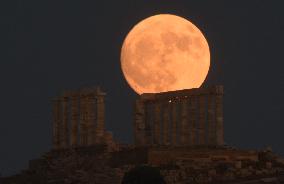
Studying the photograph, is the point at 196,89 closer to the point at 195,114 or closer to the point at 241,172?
the point at 195,114

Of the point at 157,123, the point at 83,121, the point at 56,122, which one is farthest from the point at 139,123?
the point at 56,122

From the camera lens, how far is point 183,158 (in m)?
88.5

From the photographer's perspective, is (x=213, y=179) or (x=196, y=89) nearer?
(x=213, y=179)

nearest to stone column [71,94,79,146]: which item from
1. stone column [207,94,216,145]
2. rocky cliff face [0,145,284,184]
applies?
rocky cliff face [0,145,284,184]

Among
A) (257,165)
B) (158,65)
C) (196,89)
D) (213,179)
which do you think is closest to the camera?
(213,179)

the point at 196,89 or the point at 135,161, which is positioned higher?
the point at 196,89

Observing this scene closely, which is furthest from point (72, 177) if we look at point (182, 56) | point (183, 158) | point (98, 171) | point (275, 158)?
point (182, 56)

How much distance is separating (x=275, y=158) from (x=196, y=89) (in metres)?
11.9

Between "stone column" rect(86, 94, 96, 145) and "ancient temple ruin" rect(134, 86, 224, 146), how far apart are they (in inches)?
144

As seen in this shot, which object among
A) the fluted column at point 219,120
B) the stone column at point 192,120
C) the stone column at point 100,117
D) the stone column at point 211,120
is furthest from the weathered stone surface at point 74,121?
the fluted column at point 219,120

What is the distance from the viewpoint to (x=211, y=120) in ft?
330

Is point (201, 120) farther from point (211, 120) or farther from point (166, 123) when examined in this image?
point (166, 123)

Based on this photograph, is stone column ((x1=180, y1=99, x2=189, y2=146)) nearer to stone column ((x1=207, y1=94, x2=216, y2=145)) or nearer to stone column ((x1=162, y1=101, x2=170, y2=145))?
stone column ((x1=162, y1=101, x2=170, y2=145))

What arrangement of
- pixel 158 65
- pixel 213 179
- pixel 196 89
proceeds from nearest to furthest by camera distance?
pixel 213 179 < pixel 196 89 < pixel 158 65
